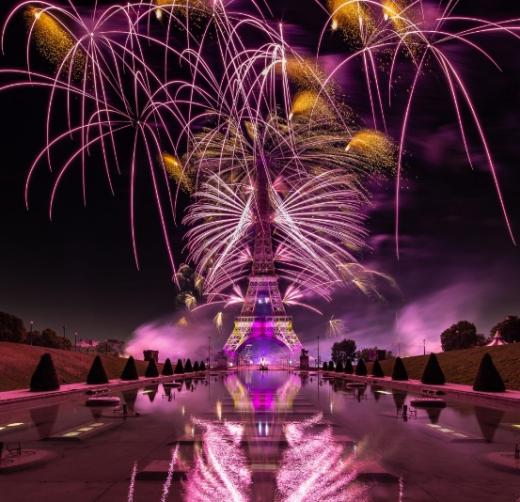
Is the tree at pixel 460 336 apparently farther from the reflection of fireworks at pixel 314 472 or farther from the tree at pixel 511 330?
the reflection of fireworks at pixel 314 472

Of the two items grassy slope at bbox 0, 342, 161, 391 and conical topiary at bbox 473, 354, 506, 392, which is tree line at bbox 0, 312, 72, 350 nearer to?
grassy slope at bbox 0, 342, 161, 391

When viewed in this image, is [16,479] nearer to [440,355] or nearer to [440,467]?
[440,467]

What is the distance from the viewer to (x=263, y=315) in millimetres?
133000

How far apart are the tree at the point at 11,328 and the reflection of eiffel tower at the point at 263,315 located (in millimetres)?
41084

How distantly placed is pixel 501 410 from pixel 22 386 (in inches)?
1167

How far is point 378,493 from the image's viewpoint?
10414mm

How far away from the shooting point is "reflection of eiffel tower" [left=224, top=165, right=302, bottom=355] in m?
122

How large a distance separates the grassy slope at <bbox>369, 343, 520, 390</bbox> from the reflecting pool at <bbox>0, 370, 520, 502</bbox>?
18.6m

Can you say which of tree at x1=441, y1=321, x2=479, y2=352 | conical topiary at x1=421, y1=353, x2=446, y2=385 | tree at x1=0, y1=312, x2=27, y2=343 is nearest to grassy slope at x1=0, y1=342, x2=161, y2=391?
conical topiary at x1=421, y1=353, x2=446, y2=385

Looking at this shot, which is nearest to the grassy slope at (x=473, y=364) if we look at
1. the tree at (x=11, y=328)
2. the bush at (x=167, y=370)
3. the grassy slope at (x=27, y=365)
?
the bush at (x=167, y=370)

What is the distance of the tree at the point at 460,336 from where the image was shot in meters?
134

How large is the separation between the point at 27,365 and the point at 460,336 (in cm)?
10689

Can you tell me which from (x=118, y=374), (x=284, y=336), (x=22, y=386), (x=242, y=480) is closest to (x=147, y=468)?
(x=242, y=480)

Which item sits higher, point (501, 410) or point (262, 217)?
point (262, 217)
